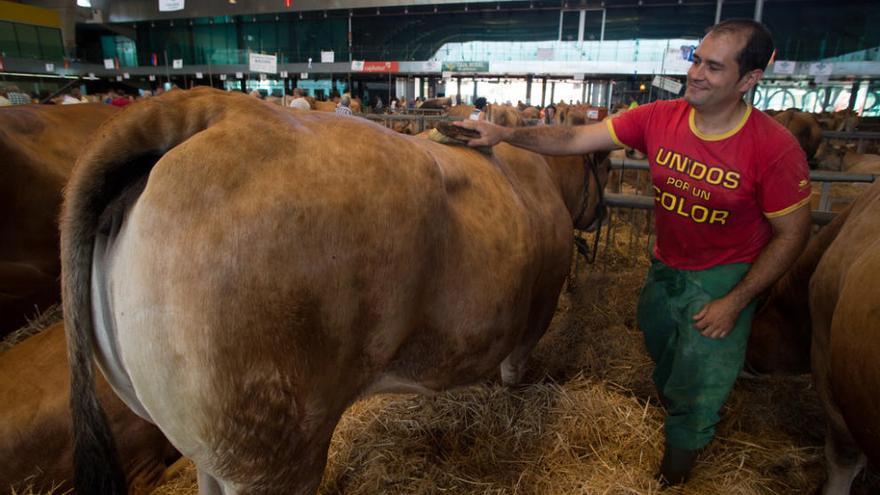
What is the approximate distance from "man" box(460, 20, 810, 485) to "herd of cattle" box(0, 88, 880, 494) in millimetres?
333

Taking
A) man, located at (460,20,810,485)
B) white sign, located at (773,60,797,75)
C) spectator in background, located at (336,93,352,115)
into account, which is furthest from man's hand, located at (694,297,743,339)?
white sign, located at (773,60,797,75)

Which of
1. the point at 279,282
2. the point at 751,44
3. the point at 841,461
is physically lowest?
the point at 841,461

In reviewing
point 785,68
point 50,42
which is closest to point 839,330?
point 785,68

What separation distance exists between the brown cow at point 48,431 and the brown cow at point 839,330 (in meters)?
3.13

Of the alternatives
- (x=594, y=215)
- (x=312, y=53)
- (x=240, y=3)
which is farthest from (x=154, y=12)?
(x=594, y=215)

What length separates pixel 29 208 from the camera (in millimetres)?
3473

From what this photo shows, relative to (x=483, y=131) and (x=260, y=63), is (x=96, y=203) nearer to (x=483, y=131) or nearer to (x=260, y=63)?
(x=483, y=131)

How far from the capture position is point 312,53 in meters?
33.1

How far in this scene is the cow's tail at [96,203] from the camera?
1.30 meters

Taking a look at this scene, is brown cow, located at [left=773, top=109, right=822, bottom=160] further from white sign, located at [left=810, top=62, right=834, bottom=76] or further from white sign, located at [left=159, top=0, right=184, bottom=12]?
white sign, located at [left=159, top=0, right=184, bottom=12]

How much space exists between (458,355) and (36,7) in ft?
152

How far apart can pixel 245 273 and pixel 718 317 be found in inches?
80.1

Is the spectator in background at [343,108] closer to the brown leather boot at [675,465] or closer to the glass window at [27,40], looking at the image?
the brown leather boot at [675,465]

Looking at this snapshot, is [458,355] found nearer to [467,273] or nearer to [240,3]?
[467,273]
